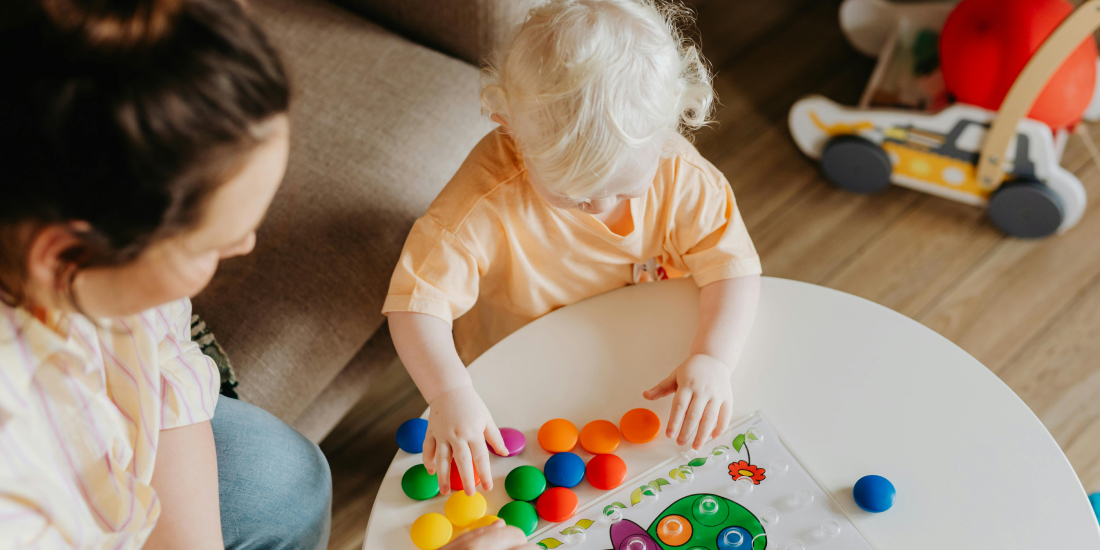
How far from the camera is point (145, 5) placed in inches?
14.2

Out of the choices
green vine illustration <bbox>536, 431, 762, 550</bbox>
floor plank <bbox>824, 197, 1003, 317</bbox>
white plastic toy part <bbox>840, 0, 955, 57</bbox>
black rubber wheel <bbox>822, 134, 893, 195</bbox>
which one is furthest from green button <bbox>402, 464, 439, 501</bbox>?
white plastic toy part <bbox>840, 0, 955, 57</bbox>

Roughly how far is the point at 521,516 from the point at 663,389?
178 mm

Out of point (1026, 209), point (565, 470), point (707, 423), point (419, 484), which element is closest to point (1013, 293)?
point (1026, 209)

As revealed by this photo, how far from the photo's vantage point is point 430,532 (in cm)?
64

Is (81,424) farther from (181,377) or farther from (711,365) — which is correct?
(711,365)

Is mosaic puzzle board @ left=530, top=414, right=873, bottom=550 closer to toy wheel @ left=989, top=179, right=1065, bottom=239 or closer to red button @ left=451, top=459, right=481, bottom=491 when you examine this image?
red button @ left=451, top=459, right=481, bottom=491

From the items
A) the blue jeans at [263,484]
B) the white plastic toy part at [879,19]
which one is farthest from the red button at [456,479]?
the white plastic toy part at [879,19]

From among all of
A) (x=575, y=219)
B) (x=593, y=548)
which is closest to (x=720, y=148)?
(x=575, y=219)

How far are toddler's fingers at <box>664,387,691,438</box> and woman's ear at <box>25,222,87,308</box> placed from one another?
1.58ft

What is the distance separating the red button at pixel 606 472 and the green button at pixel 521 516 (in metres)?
0.06

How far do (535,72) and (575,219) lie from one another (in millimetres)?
196

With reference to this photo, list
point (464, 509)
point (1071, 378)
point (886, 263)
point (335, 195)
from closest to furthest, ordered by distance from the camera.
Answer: point (464, 509) → point (335, 195) → point (1071, 378) → point (886, 263)

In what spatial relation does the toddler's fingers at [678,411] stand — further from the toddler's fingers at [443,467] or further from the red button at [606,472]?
the toddler's fingers at [443,467]

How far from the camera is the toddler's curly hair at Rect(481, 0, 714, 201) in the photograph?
0.60 metres
